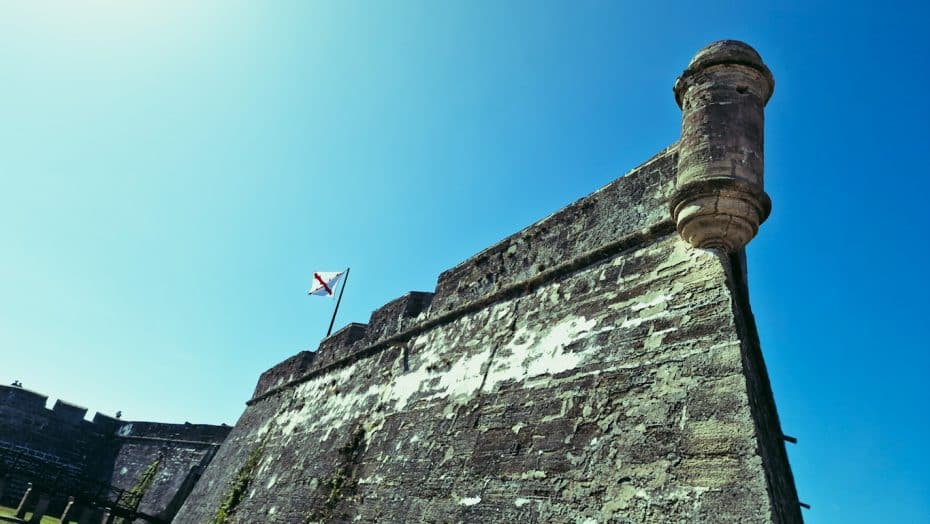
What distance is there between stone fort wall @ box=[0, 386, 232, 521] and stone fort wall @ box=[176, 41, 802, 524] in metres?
10.8

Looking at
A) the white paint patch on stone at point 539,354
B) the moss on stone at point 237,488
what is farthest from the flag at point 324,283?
the white paint patch on stone at point 539,354

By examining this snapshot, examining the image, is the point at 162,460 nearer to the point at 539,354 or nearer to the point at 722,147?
the point at 539,354

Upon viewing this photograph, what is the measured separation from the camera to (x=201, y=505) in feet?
36.0

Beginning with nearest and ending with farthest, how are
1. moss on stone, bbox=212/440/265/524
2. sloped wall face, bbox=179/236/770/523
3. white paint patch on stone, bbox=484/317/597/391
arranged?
sloped wall face, bbox=179/236/770/523 < white paint patch on stone, bbox=484/317/597/391 < moss on stone, bbox=212/440/265/524

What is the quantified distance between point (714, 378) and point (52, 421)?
21.8 m

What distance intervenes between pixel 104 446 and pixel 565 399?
2090 cm

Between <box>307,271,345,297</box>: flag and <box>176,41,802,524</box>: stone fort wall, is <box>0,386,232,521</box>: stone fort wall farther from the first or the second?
<box>176,41,802,524</box>: stone fort wall

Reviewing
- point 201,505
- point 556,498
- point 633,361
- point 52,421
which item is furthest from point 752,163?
point 52,421

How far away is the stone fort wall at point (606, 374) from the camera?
10.1ft

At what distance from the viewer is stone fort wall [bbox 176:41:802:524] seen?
3.07 metres

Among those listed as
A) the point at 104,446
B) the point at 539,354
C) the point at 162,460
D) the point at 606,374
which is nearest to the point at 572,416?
the point at 606,374

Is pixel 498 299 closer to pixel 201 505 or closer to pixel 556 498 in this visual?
pixel 556 498

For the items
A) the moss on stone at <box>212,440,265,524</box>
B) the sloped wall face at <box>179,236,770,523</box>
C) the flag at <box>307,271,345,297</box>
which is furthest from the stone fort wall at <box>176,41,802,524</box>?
the flag at <box>307,271,345,297</box>

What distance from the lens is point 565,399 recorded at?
4.02 metres
